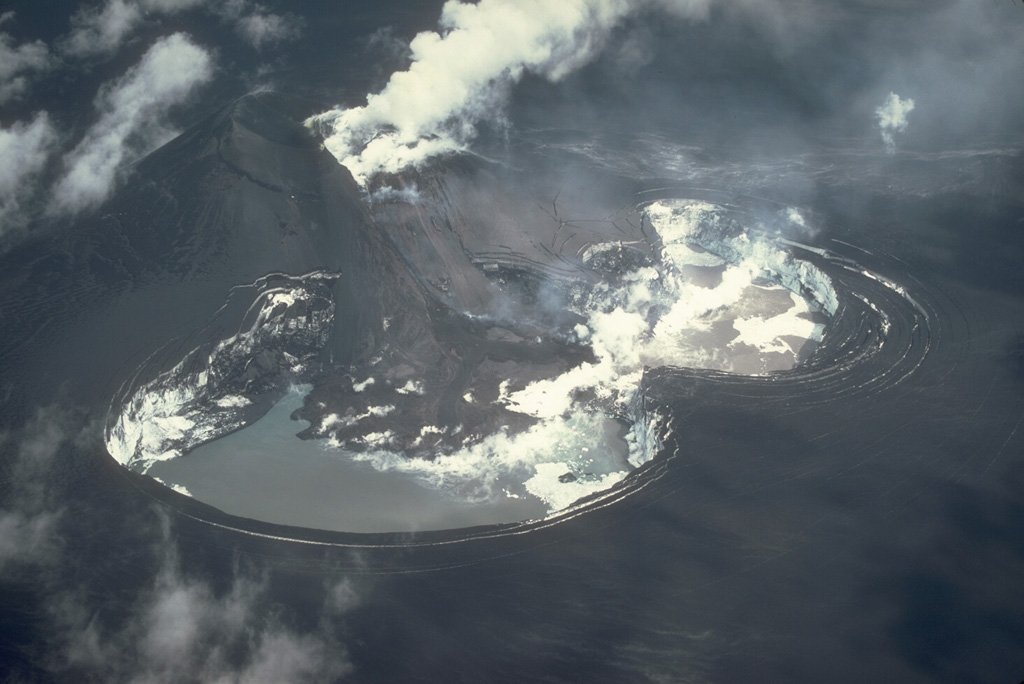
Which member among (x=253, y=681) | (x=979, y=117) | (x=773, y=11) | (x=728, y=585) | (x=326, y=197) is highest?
(x=773, y=11)


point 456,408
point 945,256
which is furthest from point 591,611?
point 945,256

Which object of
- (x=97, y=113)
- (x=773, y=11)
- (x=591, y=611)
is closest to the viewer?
(x=591, y=611)

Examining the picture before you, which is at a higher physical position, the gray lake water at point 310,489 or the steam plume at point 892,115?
the steam plume at point 892,115

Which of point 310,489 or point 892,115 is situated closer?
point 310,489

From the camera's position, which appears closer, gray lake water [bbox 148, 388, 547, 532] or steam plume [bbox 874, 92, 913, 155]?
gray lake water [bbox 148, 388, 547, 532]

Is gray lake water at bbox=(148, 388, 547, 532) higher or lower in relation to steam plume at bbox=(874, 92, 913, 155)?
lower

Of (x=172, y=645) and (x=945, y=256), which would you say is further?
(x=945, y=256)

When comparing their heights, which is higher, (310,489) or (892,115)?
(892,115)

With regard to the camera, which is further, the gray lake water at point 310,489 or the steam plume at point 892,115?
the steam plume at point 892,115

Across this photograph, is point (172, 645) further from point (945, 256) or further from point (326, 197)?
point (945, 256)

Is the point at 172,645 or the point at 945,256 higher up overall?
the point at 945,256

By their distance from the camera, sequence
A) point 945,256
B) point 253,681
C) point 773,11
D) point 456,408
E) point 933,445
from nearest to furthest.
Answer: point 253,681 → point 933,445 → point 456,408 → point 945,256 → point 773,11
